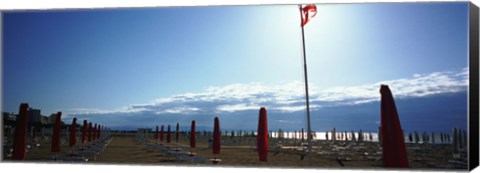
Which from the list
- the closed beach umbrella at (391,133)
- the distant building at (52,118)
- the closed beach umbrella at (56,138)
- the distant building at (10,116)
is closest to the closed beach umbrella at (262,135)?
the closed beach umbrella at (391,133)

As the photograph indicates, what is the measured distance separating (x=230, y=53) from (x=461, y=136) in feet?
13.5

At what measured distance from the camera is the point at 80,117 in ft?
34.0

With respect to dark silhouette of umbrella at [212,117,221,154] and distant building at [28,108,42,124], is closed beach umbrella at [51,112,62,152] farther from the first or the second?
dark silhouette of umbrella at [212,117,221,154]

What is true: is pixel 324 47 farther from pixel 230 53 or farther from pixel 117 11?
pixel 117 11

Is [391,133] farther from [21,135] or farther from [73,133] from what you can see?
[73,133]

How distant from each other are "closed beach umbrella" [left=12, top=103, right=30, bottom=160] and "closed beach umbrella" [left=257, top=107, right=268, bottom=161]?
4.08 meters

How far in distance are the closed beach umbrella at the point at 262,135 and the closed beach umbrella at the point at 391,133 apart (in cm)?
292

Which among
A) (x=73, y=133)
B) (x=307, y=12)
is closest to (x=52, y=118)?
(x=73, y=133)

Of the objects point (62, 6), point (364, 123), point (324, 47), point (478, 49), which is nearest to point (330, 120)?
point (364, 123)

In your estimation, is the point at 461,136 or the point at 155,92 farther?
the point at 155,92

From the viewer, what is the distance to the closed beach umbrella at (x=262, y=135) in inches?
364

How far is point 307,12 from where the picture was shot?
9047 millimetres

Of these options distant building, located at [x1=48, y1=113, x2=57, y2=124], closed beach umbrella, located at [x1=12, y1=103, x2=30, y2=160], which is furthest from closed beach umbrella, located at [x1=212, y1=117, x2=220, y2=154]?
closed beach umbrella, located at [x1=12, y1=103, x2=30, y2=160]

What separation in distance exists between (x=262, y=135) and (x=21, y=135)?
4224 mm
